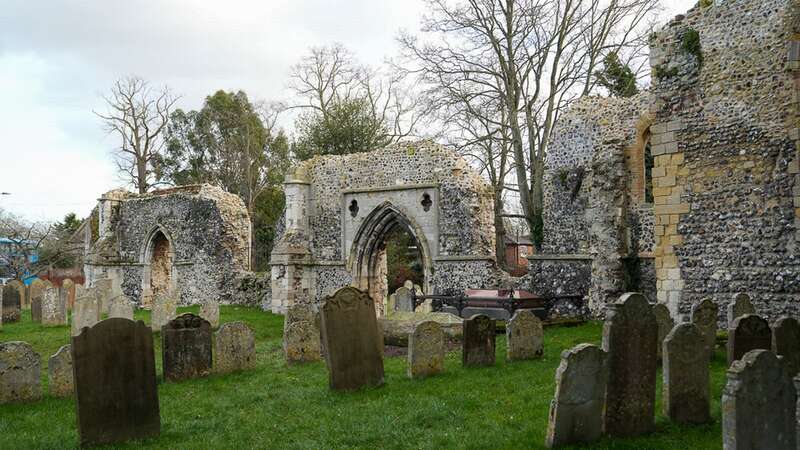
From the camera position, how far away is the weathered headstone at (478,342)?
930cm

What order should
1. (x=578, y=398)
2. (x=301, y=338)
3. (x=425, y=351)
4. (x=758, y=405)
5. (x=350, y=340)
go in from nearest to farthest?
(x=758, y=405)
(x=578, y=398)
(x=350, y=340)
(x=425, y=351)
(x=301, y=338)

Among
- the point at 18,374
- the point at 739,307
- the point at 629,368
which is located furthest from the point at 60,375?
the point at 739,307

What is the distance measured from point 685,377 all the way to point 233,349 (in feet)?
19.4

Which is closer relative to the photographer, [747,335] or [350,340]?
[747,335]

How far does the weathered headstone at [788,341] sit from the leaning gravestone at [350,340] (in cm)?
415

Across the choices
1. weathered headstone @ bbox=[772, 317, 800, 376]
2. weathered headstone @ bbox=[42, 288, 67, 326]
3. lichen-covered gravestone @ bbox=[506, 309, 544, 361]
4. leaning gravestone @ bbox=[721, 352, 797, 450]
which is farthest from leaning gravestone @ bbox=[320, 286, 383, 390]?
weathered headstone @ bbox=[42, 288, 67, 326]

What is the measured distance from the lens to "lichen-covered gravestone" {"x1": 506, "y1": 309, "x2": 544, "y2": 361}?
9.77 metres

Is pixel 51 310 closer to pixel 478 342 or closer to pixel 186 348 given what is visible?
pixel 186 348

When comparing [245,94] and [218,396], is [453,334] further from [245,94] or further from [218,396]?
[245,94]

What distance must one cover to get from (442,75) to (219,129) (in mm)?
20185

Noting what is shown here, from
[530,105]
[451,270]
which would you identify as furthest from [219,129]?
[451,270]

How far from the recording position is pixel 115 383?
607 cm

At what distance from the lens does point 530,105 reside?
22641 millimetres

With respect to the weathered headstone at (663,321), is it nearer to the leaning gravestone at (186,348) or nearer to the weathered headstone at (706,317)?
the weathered headstone at (706,317)
